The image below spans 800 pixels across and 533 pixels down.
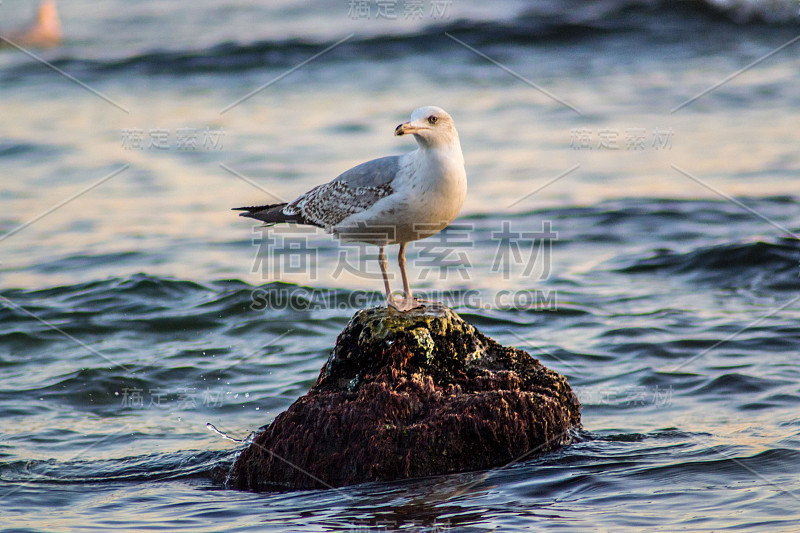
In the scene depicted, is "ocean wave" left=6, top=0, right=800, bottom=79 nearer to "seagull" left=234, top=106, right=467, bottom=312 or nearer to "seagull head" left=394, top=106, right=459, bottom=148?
"seagull" left=234, top=106, right=467, bottom=312

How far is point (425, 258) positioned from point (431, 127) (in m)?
6.11

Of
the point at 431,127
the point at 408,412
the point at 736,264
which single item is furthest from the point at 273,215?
the point at 736,264

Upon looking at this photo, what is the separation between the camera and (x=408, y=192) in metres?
6.39

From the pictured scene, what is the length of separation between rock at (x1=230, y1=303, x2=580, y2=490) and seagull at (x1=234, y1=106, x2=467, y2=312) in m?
0.35

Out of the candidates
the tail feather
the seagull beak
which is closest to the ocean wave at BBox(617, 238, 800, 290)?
the tail feather

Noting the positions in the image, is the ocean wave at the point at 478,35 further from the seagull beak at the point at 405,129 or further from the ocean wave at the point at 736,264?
the seagull beak at the point at 405,129

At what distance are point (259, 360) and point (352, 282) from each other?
2.35m

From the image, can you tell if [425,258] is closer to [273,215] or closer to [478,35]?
[273,215]

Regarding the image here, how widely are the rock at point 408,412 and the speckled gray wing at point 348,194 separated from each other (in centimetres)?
89

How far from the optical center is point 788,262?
1110cm

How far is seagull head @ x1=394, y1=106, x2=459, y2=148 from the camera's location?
6285 mm

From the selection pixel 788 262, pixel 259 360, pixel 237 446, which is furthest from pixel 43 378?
pixel 788 262

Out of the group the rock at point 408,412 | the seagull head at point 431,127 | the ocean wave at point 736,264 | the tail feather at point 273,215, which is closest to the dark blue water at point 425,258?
the ocean wave at point 736,264

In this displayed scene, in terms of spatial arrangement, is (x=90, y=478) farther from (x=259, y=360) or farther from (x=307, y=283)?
(x=307, y=283)
